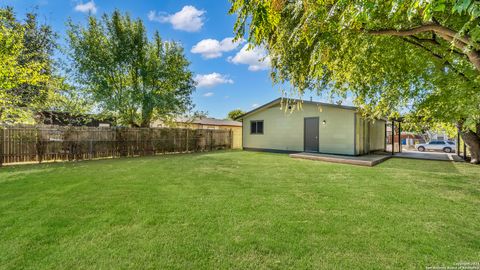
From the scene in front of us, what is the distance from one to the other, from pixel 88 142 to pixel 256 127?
A: 9.69 m

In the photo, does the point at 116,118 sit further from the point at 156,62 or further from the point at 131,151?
the point at 156,62

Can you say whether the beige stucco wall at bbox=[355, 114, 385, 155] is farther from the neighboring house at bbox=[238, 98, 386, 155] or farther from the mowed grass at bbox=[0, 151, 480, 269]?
the mowed grass at bbox=[0, 151, 480, 269]

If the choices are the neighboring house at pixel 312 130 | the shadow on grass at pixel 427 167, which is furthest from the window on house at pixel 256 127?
the shadow on grass at pixel 427 167

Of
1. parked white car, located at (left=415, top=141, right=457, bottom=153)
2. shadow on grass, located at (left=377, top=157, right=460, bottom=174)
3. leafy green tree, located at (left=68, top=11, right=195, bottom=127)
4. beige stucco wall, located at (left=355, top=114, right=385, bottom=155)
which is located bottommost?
shadow on grass, located at (left=377, top=157, right=460, bottom=174)

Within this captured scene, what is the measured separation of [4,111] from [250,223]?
888 centimetres

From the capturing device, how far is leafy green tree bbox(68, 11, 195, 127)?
11203 millimetres

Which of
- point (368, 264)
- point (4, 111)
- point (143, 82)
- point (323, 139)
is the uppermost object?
point (143, 82)

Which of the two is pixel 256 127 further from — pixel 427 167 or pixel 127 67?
pixel 427 167

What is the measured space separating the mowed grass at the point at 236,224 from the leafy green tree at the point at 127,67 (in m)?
6.93

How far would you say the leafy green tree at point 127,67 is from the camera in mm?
11203

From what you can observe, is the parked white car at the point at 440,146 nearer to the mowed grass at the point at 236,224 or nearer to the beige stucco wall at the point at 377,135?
the beige stucco wall at the point at 377,135

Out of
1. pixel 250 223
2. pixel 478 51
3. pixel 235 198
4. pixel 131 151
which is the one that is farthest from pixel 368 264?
pixel 131 151

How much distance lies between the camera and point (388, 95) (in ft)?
27.7

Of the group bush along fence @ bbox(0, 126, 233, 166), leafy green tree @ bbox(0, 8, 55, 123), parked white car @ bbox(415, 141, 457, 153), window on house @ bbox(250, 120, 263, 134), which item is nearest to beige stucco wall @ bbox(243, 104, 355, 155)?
window on house @ bbox(250, 120, 263, 134)
